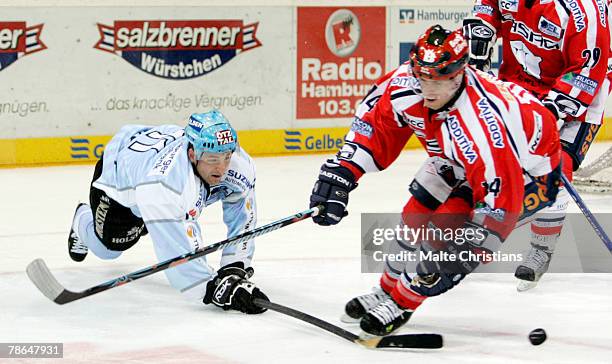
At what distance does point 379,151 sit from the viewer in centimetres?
422

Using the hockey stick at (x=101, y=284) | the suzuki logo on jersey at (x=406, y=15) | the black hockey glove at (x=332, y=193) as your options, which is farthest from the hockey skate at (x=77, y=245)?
the suzuki logo on jersey at (x=406, y=15)

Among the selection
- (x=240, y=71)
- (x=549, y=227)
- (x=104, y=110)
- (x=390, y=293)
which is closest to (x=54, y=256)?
(x=390, y=293)

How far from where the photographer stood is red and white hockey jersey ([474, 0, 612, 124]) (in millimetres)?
5070

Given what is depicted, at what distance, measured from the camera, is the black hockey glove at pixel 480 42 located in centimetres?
520

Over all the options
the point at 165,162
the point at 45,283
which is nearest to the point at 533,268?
the point at 165,162

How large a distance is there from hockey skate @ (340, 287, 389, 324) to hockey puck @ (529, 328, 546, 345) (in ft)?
1.86

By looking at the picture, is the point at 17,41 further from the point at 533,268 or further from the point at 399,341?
the point at 399,341

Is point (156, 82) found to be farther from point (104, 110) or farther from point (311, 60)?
point (311, 60)

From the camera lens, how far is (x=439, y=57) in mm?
3797

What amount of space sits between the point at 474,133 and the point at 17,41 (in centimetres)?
455

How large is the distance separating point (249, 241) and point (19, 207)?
2.28 meters

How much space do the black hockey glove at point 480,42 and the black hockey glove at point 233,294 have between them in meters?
1.48

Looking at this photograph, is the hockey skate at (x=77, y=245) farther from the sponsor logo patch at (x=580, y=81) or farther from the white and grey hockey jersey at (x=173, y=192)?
the sponsor logo patch at (x=580, y=81)

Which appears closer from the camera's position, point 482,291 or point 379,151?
point 379,151
